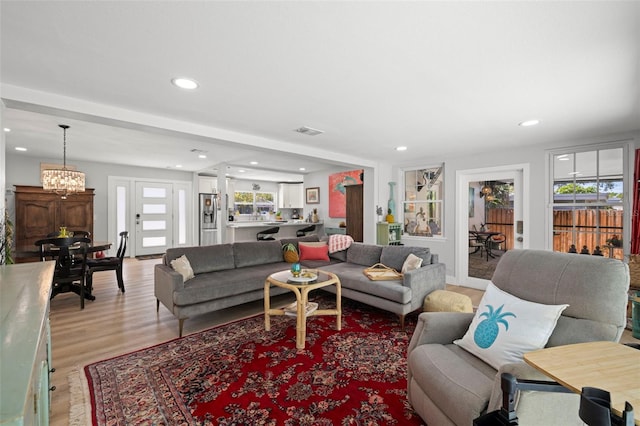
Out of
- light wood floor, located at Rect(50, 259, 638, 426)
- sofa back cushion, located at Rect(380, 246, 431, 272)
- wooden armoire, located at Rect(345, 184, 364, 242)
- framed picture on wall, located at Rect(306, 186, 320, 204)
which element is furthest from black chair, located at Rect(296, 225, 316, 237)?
sofa back cushion, located at Rect(380, 246, 431, 272)

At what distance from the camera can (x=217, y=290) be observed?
3.17 metres

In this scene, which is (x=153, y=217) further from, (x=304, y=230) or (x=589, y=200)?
(x=589, y=200)

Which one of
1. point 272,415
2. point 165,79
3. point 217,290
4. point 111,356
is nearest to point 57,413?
point 111,356

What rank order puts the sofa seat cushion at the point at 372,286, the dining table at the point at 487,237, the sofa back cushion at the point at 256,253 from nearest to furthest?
the sofa seat cushion at the point at 372,286 → the sofa back cushion at the point at 256,253 → the dining table at the point at 487,237

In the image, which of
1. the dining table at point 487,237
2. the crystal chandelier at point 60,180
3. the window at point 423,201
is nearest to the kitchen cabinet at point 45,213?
the crystal chandelier at point 60,180

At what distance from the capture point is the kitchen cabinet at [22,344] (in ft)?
1.68

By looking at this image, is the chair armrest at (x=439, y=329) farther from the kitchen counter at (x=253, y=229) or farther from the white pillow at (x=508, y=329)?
the kitchen counter at (x=253, y=229)

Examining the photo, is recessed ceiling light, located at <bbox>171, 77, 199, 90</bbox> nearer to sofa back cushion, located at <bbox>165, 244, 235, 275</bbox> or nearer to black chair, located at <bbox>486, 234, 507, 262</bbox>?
sofa back cushion, located at <bbox>165, 244, 235, 275</bbox>

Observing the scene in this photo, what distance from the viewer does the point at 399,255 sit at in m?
4.00

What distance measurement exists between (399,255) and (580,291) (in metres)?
2.55

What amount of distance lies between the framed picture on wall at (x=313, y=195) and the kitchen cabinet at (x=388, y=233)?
238 centimetres

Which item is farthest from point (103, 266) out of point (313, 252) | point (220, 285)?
point (313, 252)

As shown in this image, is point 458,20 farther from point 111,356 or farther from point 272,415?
point 111,356

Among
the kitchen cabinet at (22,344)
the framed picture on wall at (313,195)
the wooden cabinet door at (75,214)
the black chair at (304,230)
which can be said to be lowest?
the black chair at (304,230)
